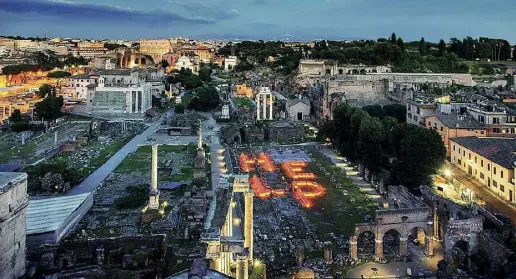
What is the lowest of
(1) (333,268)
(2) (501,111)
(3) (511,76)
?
(1) (333,268)

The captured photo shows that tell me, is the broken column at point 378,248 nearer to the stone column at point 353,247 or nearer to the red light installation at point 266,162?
the stone column at point 353,247

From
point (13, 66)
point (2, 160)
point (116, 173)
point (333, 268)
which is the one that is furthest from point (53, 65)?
point (333, 268)

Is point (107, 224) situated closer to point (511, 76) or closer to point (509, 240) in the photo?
point (509, 240)

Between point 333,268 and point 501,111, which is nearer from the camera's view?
point 333,268

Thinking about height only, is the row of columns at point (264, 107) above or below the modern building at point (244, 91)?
below

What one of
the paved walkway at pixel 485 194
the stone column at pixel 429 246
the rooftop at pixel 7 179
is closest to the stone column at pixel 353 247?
the stone column at pixel 429 246

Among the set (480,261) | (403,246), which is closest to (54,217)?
(403,246)
